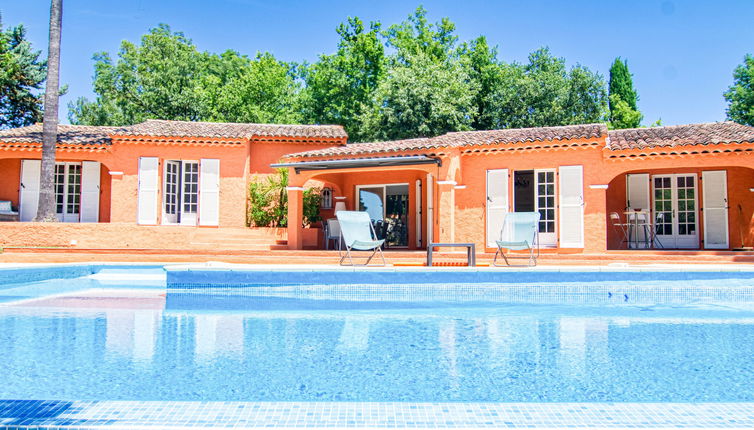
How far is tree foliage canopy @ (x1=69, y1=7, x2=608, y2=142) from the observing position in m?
22.3

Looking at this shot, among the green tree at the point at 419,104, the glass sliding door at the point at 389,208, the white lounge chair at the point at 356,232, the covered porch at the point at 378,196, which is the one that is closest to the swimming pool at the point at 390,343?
the white lounge chair at the point at 356,232

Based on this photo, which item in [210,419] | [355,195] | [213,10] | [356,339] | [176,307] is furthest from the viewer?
[213,10]

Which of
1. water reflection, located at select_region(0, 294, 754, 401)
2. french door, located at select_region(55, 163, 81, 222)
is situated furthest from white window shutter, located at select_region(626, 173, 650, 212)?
french door, located at select_region(55, 163, 81, 222)

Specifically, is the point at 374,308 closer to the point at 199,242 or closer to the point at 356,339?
the point at 356,339

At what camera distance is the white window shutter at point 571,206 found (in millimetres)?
12688

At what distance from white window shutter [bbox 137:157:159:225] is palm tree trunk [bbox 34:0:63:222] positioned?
2.19 m

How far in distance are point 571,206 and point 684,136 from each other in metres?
3.53

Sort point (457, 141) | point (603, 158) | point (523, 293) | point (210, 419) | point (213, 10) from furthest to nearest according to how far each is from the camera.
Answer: point (213, 10) < point (457, 141) < point (603, 158) < point (523, 293) < point (210, 419)

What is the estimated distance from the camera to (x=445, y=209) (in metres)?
13.1

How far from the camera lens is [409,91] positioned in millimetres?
21703

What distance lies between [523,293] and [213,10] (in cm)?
2031

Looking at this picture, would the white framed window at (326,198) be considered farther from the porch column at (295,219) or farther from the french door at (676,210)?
the french door at (676,210)

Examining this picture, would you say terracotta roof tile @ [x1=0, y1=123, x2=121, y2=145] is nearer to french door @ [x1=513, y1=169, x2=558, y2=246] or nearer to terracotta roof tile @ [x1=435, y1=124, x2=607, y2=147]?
terracotta roof tile @ [x1=435, y1=124, x2=607, y2=147]

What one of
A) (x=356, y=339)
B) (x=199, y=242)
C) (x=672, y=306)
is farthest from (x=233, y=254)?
(x=672, y=306)
